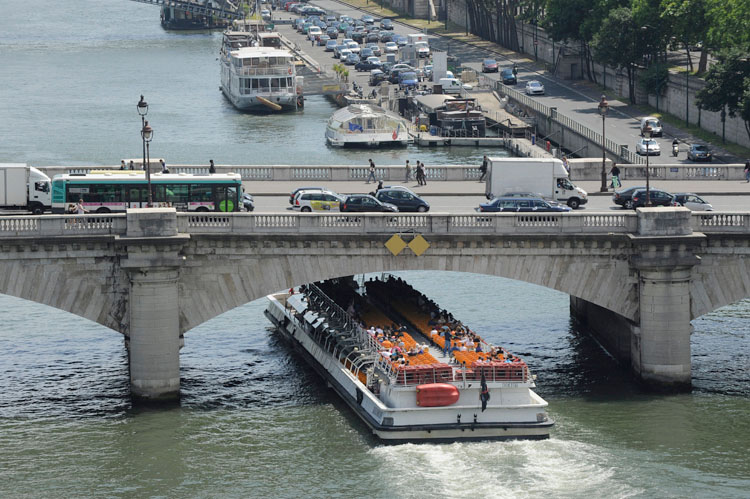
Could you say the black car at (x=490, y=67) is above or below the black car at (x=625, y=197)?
above

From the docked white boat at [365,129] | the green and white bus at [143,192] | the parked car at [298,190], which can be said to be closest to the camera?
the green and white bus at [143,192]

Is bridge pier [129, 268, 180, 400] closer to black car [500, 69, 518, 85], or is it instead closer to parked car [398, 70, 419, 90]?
black car [500, 69, 518, 85]

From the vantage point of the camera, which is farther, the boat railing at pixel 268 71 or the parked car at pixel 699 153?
the boat railing at pixel 268 71

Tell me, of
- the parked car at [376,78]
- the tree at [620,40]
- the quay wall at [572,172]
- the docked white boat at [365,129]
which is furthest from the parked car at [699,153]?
the parked car at [376,78]

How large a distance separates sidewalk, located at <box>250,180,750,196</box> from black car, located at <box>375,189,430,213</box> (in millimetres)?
5341

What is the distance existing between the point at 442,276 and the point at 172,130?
236ft

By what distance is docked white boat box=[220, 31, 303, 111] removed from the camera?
580 feet

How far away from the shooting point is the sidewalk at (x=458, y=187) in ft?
285

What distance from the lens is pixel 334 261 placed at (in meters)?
69.9

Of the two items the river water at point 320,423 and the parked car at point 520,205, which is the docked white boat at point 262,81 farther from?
the parked car at point 520,205

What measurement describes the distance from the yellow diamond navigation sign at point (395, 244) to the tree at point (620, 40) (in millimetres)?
86875

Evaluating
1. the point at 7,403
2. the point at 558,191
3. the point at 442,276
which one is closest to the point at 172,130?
the point at 442,276

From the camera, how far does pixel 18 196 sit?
78.6m

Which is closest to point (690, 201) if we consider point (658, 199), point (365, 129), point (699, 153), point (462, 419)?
point (658, 199)
